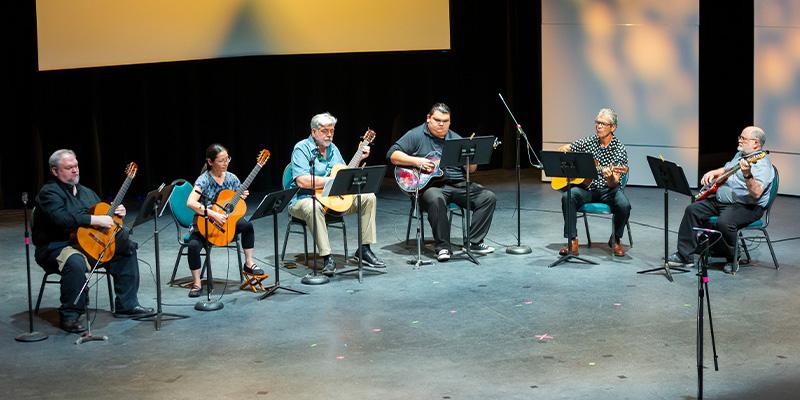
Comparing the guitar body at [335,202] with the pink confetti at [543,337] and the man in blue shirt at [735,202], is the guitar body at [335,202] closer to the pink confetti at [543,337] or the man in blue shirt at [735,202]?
the pink confetti at [543,337]

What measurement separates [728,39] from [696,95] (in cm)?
93

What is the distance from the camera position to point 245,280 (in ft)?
25.9

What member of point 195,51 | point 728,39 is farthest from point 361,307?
point 728,39

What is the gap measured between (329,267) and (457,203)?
1.25 metres

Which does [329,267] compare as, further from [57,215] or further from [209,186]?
[57,215]

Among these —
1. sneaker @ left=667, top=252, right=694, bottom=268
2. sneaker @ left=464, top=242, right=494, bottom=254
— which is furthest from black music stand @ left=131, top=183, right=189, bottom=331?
sneaker @ left=667, top=252, right=694, bottom=268

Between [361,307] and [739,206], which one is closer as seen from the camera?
[361,307]

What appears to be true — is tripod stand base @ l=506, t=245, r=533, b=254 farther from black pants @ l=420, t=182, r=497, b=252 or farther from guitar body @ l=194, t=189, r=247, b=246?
guitar body @ l=194, t=189, r=247, b=246

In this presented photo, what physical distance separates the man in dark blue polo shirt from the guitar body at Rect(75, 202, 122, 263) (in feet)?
8.28

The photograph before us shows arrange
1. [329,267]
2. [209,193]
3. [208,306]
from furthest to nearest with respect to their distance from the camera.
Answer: [329,267]
[209,193]
[208,306]

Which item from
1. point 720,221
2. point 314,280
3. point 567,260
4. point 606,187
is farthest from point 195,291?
point 720,221

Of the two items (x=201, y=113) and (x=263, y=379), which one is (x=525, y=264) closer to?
(x=263, y=379)

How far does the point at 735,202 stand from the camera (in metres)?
7.93

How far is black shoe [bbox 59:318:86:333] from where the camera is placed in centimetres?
667
